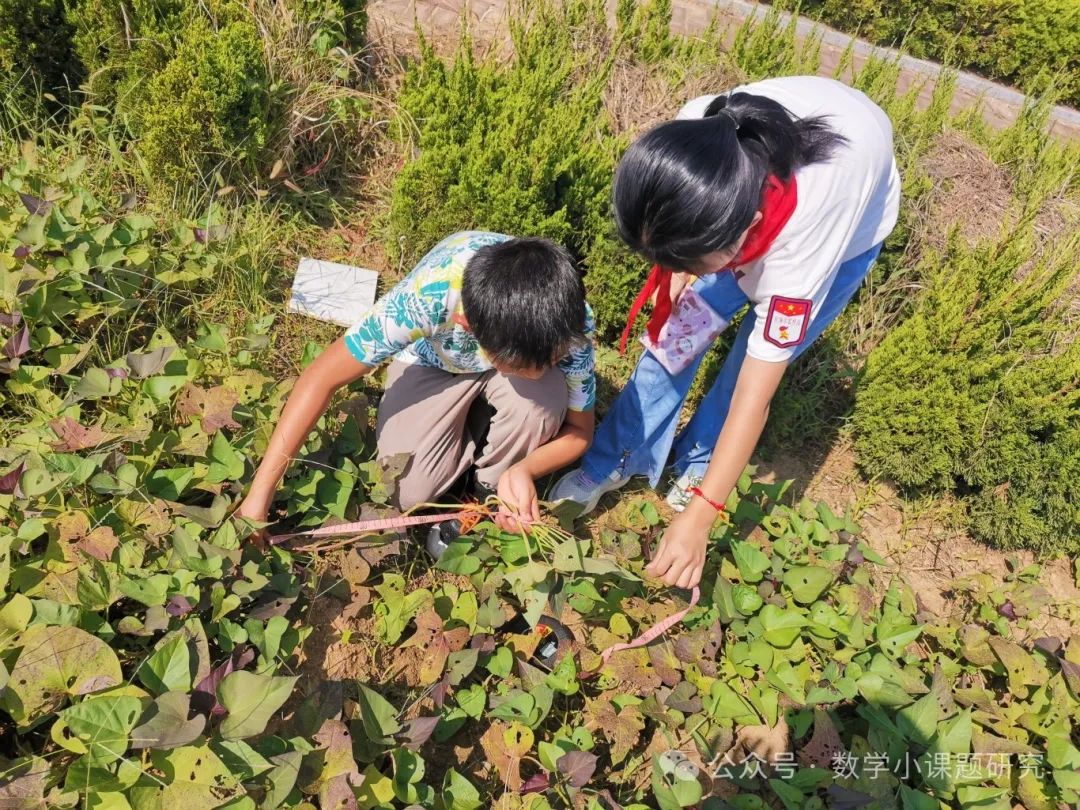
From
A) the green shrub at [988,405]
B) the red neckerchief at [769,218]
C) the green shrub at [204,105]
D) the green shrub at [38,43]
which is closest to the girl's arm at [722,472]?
the red neckerchief at [769,218]

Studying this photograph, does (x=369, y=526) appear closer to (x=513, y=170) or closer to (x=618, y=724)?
(x=618, y=724)

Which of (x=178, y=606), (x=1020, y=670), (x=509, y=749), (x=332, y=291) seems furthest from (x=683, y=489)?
(x=178, y=606)

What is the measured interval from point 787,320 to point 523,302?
0.62 metres

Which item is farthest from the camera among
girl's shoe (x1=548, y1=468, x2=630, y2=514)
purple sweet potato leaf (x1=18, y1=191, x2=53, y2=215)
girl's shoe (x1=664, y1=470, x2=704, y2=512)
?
girl's shoe (x1=664, y1=470, x2=704, y2=512)

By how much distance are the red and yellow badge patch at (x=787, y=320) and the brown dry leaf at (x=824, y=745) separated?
966mm

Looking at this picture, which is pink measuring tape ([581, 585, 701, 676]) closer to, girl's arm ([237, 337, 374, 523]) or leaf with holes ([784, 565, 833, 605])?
leaf with holes ([784, 565, 833, 605])

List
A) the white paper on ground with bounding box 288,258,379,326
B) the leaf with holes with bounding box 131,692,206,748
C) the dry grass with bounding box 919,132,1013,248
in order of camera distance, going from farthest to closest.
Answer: the dry grass with bounding box 919,132,1013,248, the white paper on ground with bounding box 288,258,379,326, the leaf with holes with bounding box 131,692,206,748

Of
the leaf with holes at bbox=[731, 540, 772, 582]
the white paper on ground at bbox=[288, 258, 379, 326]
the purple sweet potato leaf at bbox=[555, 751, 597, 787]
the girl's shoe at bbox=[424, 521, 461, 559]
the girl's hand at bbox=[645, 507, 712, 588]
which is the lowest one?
the girl's shoe at bbox=[424, 521, 461, 559]

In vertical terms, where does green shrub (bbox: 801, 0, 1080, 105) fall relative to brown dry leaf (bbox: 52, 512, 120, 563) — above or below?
above

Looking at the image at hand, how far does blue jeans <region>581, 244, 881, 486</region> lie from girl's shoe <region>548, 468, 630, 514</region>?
Result: 24 millimetres

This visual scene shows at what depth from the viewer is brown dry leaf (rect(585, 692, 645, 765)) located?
1794 millimetres

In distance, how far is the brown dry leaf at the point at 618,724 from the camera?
5.89ft

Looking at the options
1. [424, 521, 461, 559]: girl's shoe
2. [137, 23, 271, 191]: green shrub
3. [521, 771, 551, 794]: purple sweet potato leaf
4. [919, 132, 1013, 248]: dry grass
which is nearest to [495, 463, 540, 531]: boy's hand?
[424, 521, 461, 559]: girl's shoe

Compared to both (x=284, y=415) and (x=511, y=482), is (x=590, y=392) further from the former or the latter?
(x=284, y=415)
